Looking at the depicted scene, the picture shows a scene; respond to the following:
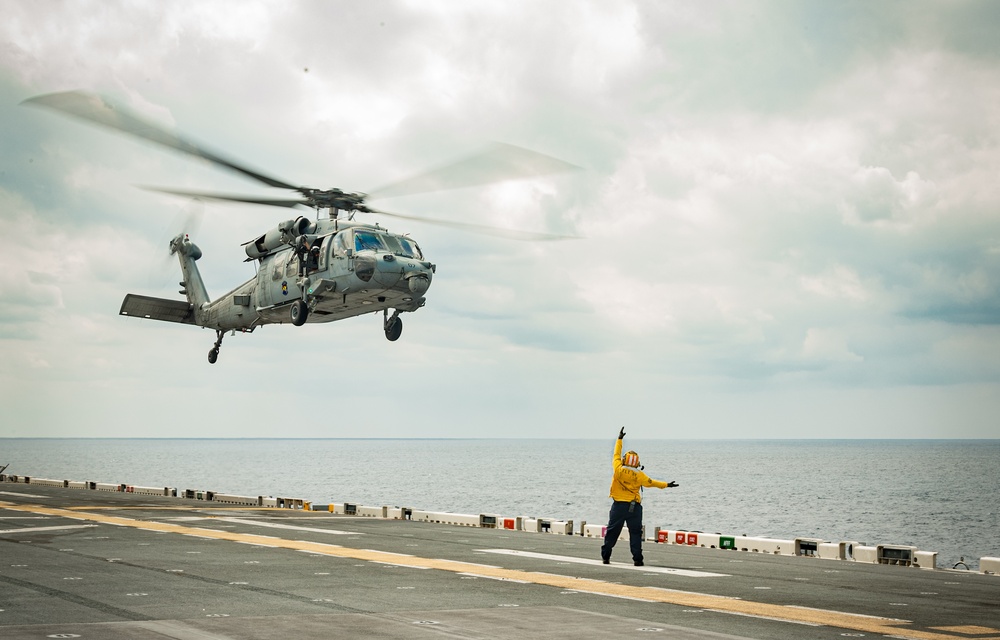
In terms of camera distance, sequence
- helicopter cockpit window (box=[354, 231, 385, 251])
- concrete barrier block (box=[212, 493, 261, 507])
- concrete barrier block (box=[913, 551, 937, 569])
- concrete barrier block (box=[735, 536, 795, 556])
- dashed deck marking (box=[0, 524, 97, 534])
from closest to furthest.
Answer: concrete barrier block (box=[913, 551, 937, 569]), concrete barrier block (box=[735, 536, 795, 556]), dashed deck marking (box=[0, 524, 97, 534]), helicopter cockpit window (box=[354, 231, 385, 251]), concrete barrier block (box=[212, 493, 261, 507])

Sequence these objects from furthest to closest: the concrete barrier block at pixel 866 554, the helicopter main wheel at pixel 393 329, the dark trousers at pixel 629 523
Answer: the helicopter main wheel at pixel 393 329 → the concrete barrier block at pixel 866 554 → the dark trousers at pixel 629 523

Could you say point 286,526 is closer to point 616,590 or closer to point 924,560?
point 616,590

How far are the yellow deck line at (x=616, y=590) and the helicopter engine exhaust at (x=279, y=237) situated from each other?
11.3 metres

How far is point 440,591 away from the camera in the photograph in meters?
14.1

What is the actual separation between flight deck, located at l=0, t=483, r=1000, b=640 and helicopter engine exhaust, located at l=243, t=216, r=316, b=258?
1174 centimetres

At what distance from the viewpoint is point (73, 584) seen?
46.6ft

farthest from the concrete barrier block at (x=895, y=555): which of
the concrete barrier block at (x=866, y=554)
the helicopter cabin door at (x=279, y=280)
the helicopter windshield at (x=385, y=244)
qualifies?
the helicopter cabin door at (x=279, y=280)

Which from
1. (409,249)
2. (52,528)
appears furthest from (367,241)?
(52,528)

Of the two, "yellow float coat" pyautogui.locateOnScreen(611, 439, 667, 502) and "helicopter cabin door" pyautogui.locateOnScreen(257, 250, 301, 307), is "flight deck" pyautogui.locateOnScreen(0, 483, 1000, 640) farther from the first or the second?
→ "helicopter cabin door" pyautogui.locateOnScreen(257, 250, 301, 307)

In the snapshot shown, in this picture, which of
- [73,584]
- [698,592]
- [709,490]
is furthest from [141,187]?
[709,490]

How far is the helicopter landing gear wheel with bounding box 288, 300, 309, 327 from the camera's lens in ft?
106

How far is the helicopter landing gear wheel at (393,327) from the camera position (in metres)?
33.0

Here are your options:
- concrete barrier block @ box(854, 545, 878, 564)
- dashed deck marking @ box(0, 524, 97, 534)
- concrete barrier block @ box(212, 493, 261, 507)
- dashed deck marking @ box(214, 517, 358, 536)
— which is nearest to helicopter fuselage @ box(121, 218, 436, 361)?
dashed deck marking @ box(214, 517, 358, 536)

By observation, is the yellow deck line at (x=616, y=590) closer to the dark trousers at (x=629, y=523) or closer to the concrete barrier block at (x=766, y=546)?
the dark trousers at (x=629, y=523)
